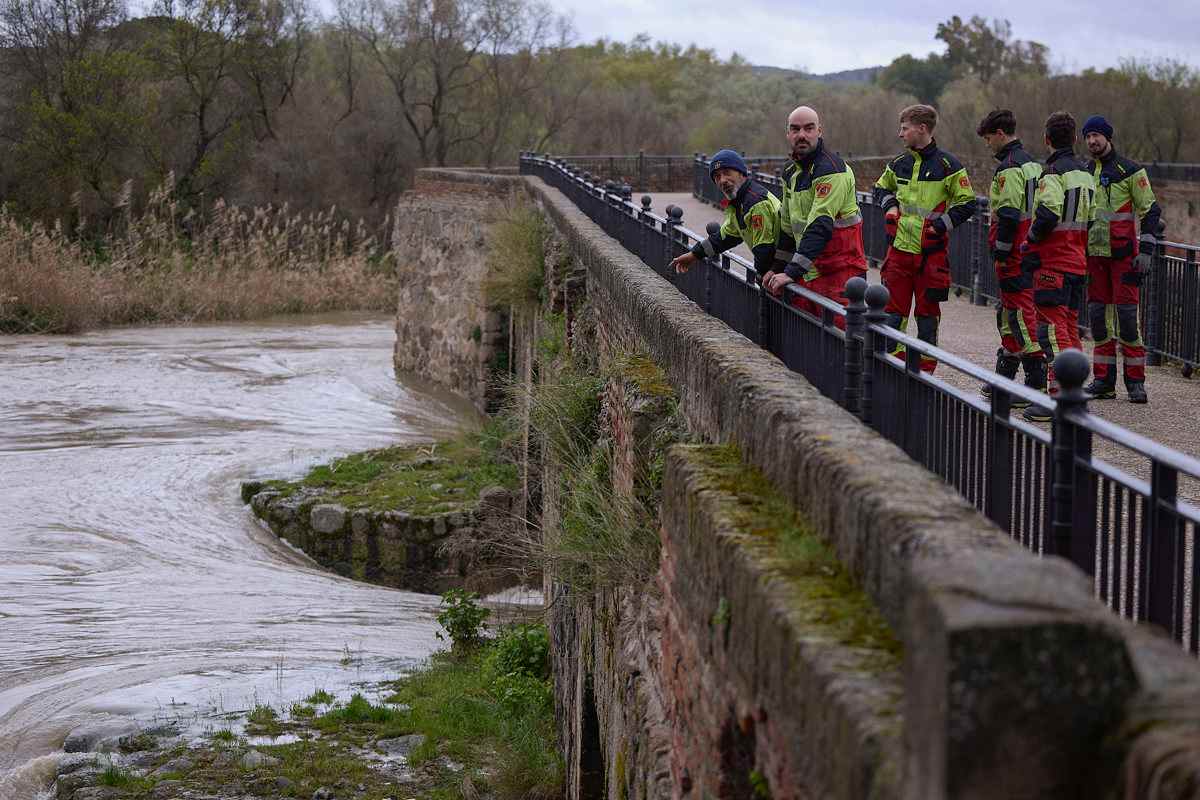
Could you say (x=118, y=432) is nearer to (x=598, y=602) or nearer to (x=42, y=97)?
(x=598, y=602)

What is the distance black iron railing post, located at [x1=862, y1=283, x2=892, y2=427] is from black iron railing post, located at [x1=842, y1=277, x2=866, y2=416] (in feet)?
0.17

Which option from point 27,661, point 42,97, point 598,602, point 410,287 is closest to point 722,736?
point 598,602

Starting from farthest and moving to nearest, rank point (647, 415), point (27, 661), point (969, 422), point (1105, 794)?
point (27, 661), point (647, 415), point (969, 422), point (1105, 794)

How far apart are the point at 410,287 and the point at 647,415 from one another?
81.4ft

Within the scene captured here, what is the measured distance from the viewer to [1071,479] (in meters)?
3.86

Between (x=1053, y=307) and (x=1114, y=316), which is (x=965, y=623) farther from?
(x=1114, y=316)

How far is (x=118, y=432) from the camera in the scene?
24.6 metres

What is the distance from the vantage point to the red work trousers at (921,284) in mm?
8352

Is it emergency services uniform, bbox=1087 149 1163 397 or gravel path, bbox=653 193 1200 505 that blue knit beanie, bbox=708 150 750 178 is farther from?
emergency services uniform, bbox=1087 149 1163 397

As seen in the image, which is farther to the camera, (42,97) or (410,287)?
(42,97)

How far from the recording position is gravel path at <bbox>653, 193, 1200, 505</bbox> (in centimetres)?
718

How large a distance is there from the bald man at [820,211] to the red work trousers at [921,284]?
679mm

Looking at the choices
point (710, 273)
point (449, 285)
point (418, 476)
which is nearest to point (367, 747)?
point (710, 273)

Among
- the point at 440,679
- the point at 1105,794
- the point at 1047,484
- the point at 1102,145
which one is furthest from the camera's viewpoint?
the point at 440,679
